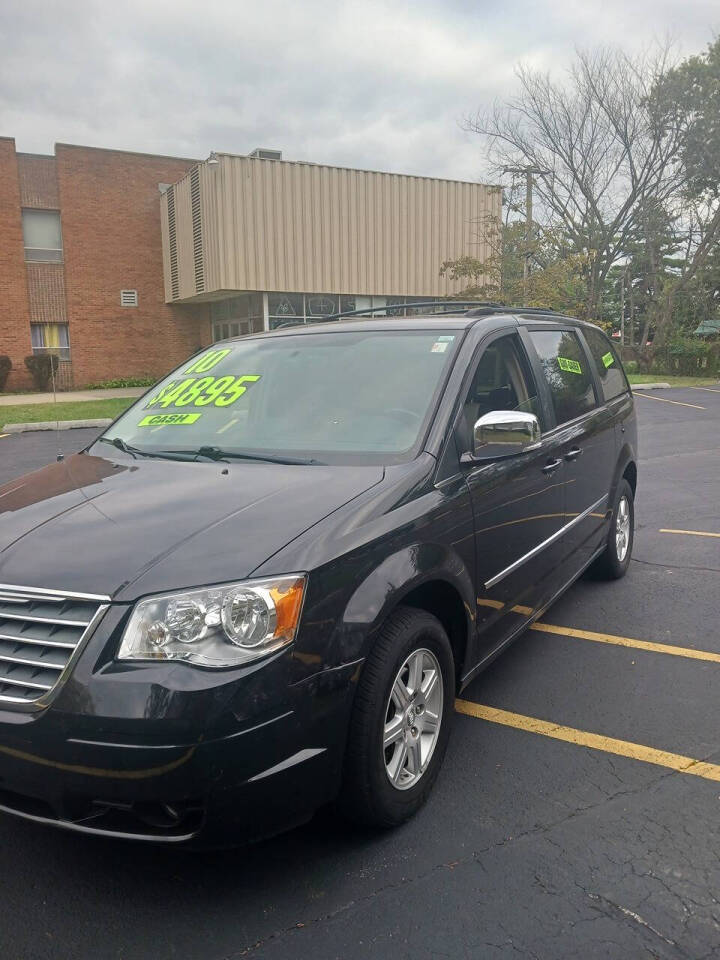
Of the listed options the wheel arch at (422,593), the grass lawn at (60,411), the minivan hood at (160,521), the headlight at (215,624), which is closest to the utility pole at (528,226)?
the grass lawn at (60,411)

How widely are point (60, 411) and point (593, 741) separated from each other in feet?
→ 57.7

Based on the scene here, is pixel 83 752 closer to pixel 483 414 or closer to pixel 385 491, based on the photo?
pixel 385 491

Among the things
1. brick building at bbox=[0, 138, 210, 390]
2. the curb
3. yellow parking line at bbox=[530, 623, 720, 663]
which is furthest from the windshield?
brick building at bbox=[0, 138, 210, 390]

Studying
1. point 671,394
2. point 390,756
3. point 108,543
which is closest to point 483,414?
point 390,756

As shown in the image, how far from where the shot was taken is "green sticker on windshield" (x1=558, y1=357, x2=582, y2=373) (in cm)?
462

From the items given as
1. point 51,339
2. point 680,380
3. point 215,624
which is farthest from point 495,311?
point 51,339

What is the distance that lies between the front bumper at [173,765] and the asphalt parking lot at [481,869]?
0.32 metres

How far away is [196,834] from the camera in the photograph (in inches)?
87.7

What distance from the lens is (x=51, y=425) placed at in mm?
16188

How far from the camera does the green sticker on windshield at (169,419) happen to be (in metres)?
3.71

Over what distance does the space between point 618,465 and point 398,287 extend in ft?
77.9

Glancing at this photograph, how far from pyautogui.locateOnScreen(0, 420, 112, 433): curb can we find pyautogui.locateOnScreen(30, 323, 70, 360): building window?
549 inches

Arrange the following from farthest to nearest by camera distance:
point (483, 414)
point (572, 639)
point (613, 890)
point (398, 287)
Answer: point (398, 287) < point (572, 639) < point (483, 414) < point (613, 890)

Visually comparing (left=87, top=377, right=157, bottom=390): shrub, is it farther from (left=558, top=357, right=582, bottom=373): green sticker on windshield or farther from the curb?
(left=558, top=357, right=582, bottom=373): green sticker on windshield
